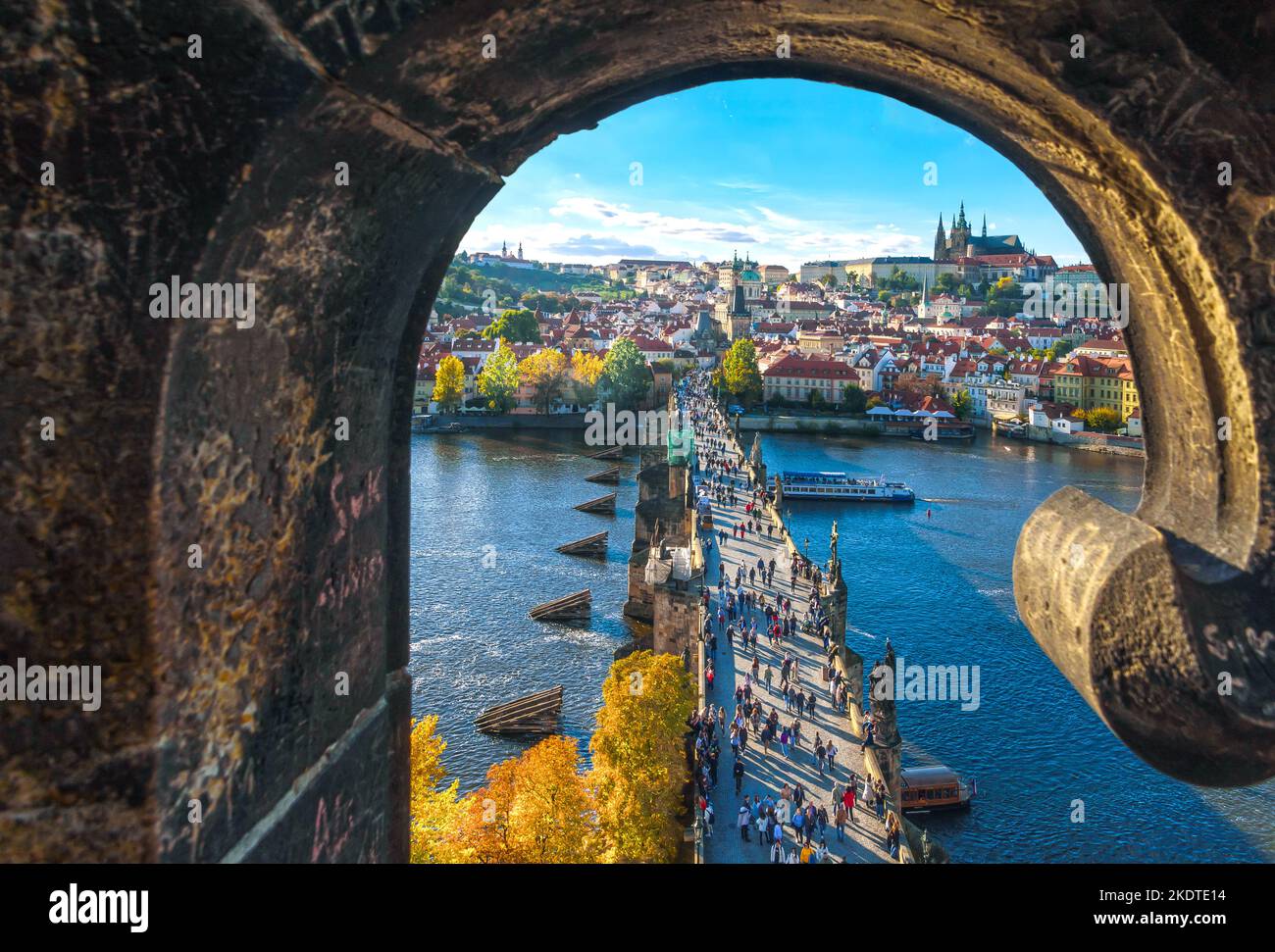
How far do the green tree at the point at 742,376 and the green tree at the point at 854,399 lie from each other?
4832 mm

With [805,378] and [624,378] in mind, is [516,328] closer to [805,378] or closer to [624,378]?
[624,378]

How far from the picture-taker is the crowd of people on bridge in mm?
9828

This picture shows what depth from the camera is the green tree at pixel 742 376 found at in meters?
53.1

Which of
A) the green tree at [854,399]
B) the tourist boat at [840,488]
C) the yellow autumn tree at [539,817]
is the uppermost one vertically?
the green tree at [854,399]

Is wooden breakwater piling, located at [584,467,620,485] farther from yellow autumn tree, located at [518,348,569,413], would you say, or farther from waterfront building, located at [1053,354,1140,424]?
waterfront building, located at [1053,354,1140,424]

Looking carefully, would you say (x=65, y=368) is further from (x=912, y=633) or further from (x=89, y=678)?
(x=912, y=633)
